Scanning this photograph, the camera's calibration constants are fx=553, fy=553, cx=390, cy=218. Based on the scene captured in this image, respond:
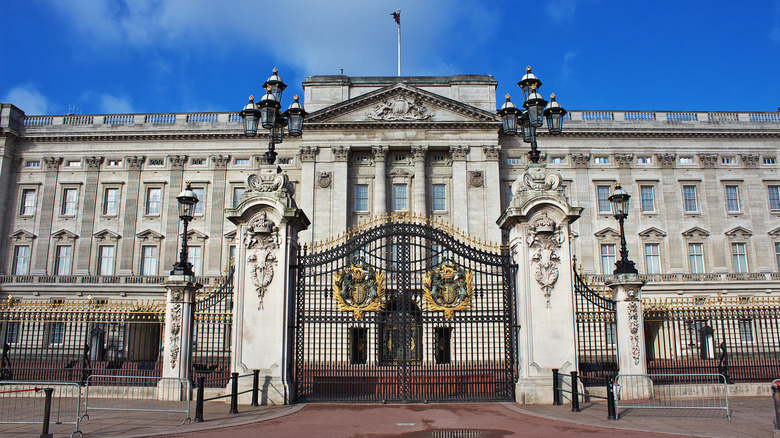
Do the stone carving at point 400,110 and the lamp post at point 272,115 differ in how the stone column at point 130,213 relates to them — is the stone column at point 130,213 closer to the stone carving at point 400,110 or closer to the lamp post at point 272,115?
the stone carving at point 400,110

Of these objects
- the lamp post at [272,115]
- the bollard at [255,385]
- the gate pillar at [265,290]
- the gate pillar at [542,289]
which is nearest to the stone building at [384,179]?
the lamp post at [272,115]

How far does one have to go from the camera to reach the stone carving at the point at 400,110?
138 feet

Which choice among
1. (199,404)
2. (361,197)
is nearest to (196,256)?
(361,197)

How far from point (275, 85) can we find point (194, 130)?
1271 inches

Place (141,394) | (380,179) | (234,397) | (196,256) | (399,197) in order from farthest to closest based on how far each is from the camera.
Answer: (196,256) → (399,197) → (380,179) → (141,394) → (234,397)

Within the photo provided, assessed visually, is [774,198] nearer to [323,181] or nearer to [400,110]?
[400,110]

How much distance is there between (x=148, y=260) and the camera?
1692 inches

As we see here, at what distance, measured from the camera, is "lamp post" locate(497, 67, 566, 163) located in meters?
14.9

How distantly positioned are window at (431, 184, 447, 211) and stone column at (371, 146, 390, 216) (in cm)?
380

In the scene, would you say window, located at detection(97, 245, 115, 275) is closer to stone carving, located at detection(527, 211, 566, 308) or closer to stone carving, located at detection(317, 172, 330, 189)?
stone carving, located at detection(317, 172, 330, 189)

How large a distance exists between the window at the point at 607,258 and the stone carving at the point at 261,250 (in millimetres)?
33930

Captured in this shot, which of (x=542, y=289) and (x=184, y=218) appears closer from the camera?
(x=542, y=289)

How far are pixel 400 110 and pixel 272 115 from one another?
28391 mm

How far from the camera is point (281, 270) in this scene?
1378 centimetres
